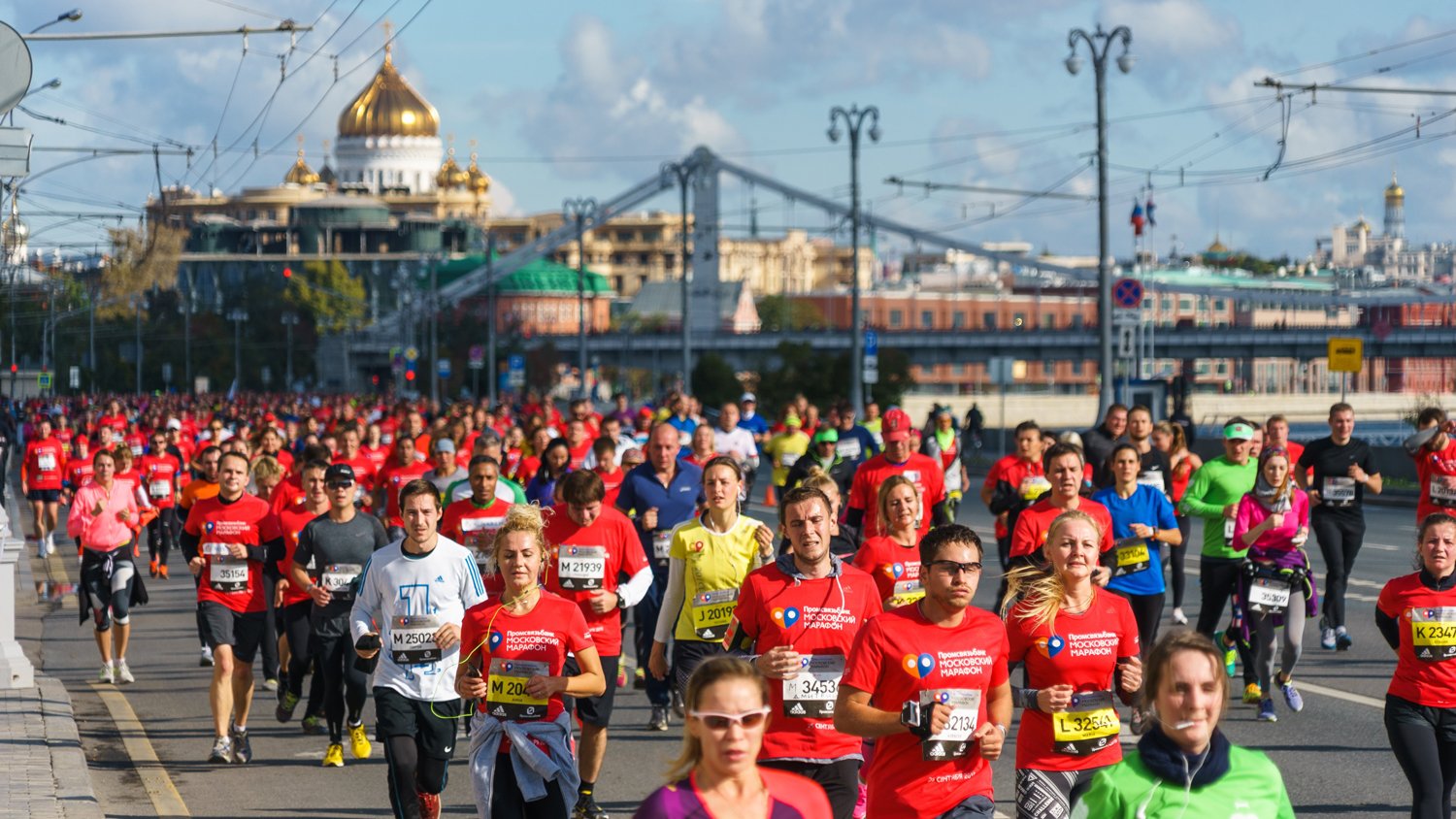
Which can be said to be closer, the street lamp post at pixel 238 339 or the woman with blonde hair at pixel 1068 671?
the woman with blonde hair at pixel 1068 671

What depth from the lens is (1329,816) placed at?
920 centimetres

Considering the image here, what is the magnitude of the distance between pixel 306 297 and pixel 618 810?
12392cm

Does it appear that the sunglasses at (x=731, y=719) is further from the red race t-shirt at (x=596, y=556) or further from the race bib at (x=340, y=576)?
the race bib at (x=340, y=576)

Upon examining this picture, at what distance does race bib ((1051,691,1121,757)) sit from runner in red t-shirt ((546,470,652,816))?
10.4ft

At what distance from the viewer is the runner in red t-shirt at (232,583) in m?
11.2

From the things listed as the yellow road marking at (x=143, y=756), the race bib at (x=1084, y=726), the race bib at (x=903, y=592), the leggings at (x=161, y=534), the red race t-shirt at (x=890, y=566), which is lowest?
the yellow road marking at (x=143, y=756)

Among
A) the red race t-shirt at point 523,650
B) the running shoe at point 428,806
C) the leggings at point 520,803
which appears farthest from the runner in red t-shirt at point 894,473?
the leggings at point 520,803

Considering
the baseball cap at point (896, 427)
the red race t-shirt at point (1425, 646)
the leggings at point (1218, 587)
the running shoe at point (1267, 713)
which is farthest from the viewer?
the baseball cap at point (896, 427)

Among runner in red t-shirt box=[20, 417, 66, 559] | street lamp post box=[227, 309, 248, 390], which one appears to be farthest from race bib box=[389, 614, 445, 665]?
street lamp post box=[227, 309, 248, 390]

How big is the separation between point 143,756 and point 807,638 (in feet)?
17.7

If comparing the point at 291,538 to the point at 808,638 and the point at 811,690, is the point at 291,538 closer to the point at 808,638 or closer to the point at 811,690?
the point at 808,638

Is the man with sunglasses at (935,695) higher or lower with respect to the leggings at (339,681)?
higher

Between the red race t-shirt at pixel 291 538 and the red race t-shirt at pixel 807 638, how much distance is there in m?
4.52

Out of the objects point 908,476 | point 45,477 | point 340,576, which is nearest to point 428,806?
point 340,576
